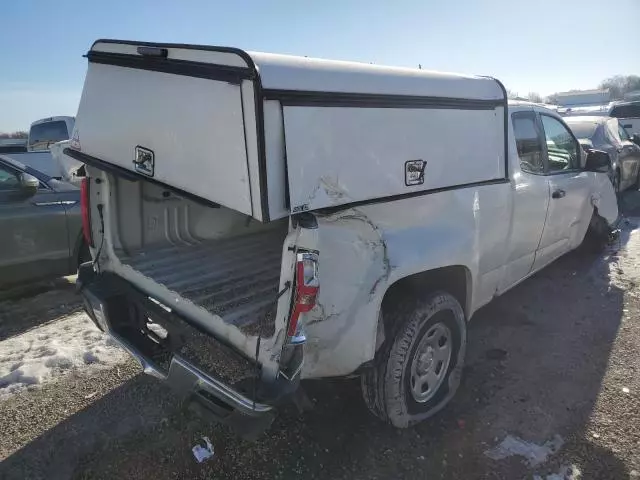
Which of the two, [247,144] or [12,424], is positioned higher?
[247,144]

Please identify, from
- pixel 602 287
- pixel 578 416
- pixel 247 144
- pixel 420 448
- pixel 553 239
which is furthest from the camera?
pixel 602 287

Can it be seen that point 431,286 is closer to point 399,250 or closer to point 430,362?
point 430,362

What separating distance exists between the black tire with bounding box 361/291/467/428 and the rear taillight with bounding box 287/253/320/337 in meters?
0.75

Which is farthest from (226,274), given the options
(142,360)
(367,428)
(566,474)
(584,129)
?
(584,129)

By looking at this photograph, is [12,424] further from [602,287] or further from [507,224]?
[602,287]

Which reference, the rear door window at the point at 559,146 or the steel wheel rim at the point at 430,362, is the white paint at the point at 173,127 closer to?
the steel wheel rim at the point at 430,362

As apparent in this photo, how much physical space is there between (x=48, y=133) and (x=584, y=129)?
11.8 m

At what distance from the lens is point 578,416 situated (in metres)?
3.19

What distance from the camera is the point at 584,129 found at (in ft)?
28.6

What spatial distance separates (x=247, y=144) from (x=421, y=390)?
1930 millimetres

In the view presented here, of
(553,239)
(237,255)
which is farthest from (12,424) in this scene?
(553,239)

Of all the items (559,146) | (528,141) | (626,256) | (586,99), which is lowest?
(626,256)

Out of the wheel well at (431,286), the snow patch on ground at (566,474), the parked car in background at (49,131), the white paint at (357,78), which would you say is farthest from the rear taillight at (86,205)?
the parked car in background at (49,131)

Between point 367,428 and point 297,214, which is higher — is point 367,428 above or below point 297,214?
below
